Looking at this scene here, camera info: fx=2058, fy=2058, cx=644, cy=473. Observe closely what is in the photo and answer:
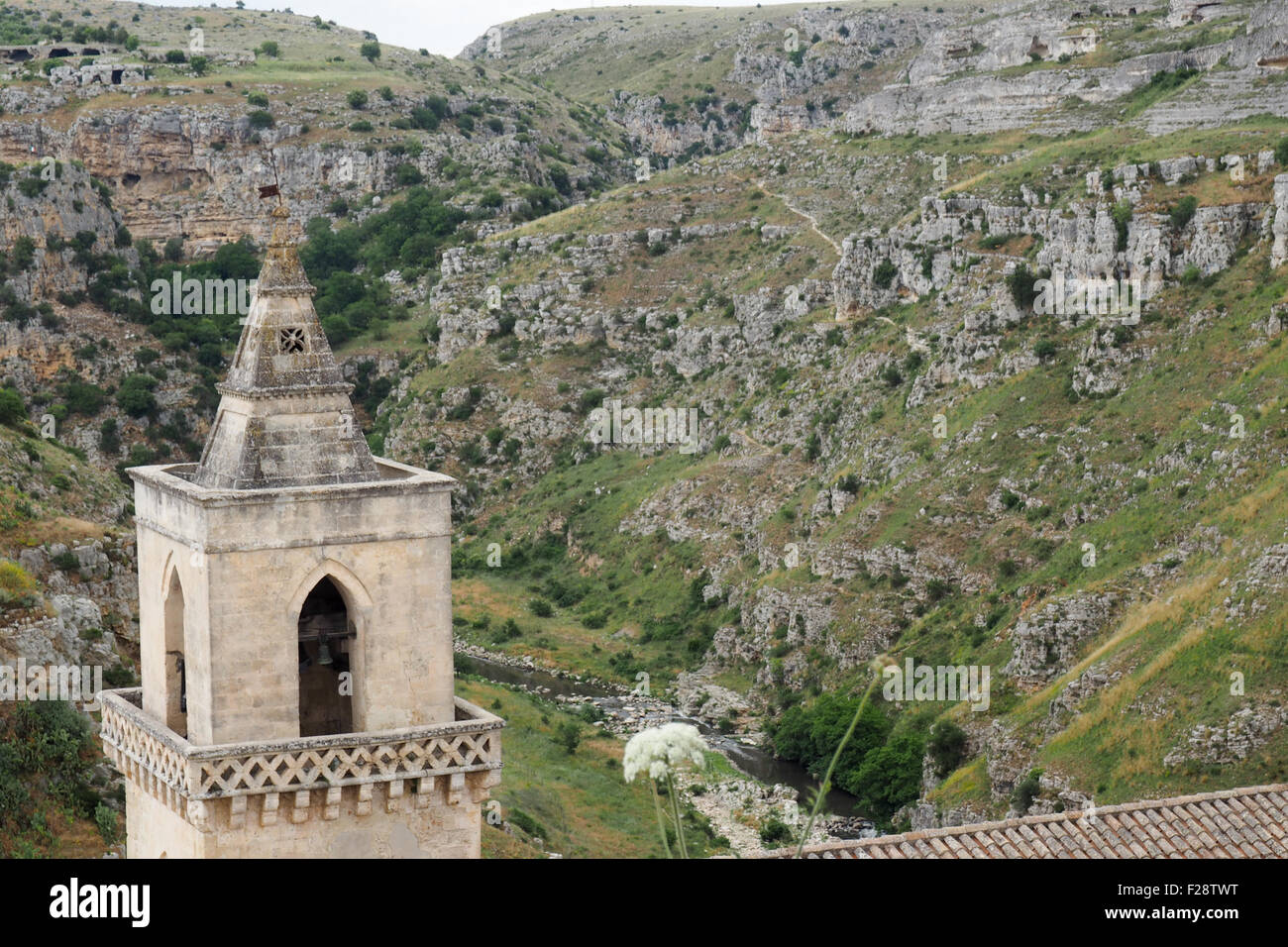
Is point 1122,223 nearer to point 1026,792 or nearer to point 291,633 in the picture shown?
point 1026,792

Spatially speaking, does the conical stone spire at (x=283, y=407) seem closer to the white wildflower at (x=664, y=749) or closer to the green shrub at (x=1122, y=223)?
the white wildflower at (x=664, y=749)

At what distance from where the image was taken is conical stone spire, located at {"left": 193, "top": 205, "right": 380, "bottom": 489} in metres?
22.4

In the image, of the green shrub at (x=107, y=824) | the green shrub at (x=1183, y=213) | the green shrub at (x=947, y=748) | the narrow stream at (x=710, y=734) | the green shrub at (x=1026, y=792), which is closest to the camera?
the green shrub at (x=107, y=824)

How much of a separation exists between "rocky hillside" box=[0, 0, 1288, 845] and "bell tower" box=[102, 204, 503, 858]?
25379 mm

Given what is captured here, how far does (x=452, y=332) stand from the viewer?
108 m

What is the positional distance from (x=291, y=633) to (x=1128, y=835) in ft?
38.4

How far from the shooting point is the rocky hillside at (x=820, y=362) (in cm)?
6050

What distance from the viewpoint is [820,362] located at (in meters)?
89.4

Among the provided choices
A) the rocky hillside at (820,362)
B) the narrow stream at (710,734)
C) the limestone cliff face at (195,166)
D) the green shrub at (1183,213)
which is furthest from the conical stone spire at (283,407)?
the limestone cliff face at (195,166)

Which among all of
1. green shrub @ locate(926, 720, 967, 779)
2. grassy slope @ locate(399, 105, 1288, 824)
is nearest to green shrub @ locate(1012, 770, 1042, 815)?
grassy slope @ locate(399, 105, 1288, 824)

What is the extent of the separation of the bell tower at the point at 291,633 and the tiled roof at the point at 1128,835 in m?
5.60

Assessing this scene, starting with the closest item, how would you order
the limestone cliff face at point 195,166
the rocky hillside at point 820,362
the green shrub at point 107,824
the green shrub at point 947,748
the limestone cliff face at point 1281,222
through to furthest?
1. the green shrub at point 107,824
2. the rocky hillside at point 820,362
3. the green shrub at point 947,748
4. the limestone cliff face at point 1281,222
5. the limestone cliff face at point 195,166

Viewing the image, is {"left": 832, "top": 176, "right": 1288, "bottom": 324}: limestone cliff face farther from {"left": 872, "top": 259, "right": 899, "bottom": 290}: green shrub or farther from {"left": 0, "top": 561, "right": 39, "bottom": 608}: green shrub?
{"left": 0, "top": 561, "right": 39, "bottom": 608}: green shrub
